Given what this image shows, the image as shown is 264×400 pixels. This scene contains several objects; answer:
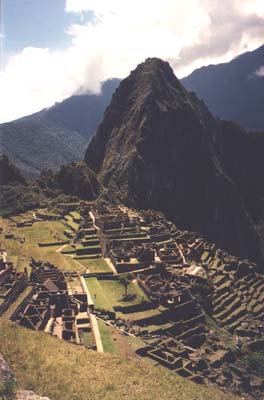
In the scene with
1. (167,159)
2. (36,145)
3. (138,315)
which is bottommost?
(138,315)

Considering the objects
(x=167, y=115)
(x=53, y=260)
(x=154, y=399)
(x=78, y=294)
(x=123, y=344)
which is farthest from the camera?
(x=167, y=115)

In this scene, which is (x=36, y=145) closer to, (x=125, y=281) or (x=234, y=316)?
(x=125, y=281)

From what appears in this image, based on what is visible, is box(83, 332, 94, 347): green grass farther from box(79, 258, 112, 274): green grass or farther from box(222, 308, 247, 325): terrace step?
box(222, 308, 247, 325): terrace step

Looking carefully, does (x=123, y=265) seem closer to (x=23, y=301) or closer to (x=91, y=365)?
(x=23, y=301)

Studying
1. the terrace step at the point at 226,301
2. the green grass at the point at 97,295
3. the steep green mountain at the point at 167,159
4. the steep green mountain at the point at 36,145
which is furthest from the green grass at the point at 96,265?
the steep green mountain at the point at 36,145

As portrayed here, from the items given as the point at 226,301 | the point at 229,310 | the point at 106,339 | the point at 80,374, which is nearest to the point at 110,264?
the point at 226,301

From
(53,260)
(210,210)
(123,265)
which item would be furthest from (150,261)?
(210,210)
